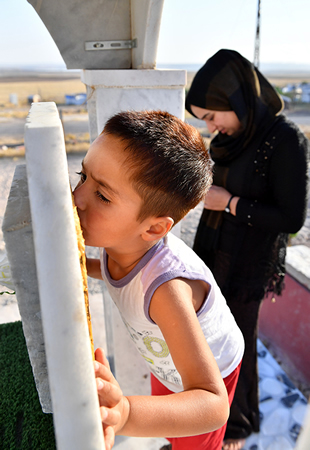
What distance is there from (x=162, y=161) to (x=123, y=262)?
37 cm

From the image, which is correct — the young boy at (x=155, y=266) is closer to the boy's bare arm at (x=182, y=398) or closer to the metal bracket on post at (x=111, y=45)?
the boy's bare arm at (x=182, y=398)

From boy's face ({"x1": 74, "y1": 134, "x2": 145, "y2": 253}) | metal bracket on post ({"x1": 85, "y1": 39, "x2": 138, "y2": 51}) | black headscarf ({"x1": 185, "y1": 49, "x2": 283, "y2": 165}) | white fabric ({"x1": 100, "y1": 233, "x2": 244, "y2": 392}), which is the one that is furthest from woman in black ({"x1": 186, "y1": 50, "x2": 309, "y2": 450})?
boy's face ({"x1": 74, "y1": 134, "x2": 145, "y2": 253})

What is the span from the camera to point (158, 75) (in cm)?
147

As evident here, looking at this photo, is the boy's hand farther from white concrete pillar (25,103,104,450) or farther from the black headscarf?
the black headscarf

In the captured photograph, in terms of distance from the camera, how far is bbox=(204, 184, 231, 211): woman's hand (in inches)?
71.6

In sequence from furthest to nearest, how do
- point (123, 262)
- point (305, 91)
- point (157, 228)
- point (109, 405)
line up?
point (305, 91) → point (123, 262) → point (157, 228) → point (109, 405)

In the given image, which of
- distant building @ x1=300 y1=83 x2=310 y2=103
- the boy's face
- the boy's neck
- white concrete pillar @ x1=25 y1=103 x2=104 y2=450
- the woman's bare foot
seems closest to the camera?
white concrete pillar @ x1=25 y1=103 x2=104 y2=450

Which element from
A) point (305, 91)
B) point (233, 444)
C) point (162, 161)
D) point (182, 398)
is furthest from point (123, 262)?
point (305, 91)

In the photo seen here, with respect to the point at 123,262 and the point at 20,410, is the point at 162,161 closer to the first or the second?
the point at 123,262

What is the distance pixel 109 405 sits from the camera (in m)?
0.63

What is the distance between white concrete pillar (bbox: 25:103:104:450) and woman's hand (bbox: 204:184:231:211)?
1429mm

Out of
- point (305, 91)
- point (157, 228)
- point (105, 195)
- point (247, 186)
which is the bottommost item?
point (305, 91)

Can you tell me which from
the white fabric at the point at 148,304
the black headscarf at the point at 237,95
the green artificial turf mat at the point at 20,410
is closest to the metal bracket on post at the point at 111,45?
the black headscarf at the point at 237,95

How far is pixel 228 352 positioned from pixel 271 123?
1.14 m
